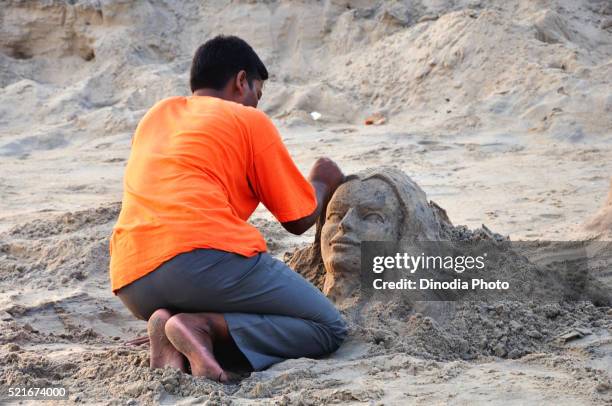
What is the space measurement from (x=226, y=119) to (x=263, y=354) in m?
0.81

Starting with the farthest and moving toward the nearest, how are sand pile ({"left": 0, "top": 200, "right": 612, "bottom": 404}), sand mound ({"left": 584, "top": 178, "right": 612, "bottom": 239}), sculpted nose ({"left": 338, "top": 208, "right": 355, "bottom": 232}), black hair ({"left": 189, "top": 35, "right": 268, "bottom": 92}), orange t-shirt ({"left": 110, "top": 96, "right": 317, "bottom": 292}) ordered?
sand mound ({"left": 584, "top": 178, "right": 612, "bottom": 239}), sculpted nose ({"left": 338, "top": 208, "right": 355, "bottom": 232}), black hair ({"left": 189, "top": 35, "right": 268, "bottom": 92}), orange t-shirt ({"left": 110, "top": 96, "right": 317, "bottom": 292}), sand pile ({"left": 0, "top": 200, "right": 612, "bottom": 404})

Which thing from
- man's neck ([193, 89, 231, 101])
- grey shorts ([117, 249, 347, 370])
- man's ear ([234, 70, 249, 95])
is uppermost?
man's ear ([234, 70, 249, 95])

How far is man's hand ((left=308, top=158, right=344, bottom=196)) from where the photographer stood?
12.4ft

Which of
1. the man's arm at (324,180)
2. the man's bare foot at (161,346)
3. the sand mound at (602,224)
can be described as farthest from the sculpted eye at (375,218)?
the sand mound at (602,224)

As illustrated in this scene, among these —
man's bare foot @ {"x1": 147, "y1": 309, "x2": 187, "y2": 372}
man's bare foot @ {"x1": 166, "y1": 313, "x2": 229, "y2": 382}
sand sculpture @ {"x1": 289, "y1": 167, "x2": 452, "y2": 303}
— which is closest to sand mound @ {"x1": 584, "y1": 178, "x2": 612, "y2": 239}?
sand sculpture @ {"x1": 289, "y1": 167, "x2": 452, "y2": 303}

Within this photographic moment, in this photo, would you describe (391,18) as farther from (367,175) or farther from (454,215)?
(367,175)

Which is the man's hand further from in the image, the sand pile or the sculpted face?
the sand pile

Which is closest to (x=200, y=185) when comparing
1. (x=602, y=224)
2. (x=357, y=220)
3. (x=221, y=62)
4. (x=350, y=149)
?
(x=221, y=62)

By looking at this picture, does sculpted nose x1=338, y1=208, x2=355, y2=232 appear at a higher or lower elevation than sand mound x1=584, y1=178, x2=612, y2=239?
higher

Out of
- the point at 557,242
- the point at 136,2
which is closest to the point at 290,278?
the point at 557,242

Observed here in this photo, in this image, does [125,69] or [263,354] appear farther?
[125,69]

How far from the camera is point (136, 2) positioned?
1055 centimetres

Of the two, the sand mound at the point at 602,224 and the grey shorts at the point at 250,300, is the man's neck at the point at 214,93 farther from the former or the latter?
the sand mound at the point at 602,224

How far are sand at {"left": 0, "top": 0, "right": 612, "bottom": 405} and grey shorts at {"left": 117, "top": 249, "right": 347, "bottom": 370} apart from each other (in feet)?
0.38
